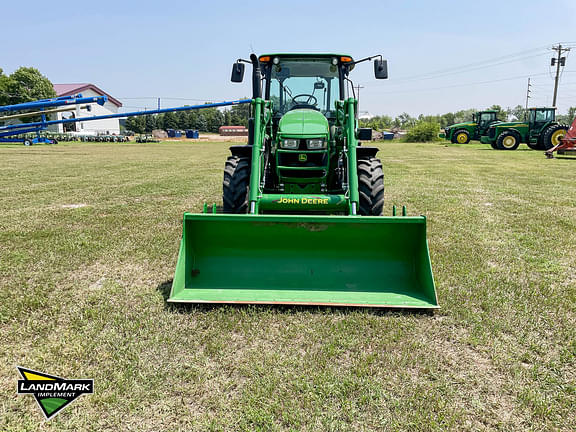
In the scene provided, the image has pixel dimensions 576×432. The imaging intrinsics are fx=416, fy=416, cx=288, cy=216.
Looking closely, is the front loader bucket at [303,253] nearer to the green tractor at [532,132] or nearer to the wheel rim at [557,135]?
the green tractor at [532,132]

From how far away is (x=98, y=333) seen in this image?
3.02 meters

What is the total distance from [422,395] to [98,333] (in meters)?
2.24

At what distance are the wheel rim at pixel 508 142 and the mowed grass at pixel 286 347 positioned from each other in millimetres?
23959

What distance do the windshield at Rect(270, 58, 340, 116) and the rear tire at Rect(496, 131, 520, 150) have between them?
24.1m

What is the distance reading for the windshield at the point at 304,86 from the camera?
6168mm

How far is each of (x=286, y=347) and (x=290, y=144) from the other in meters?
3.02

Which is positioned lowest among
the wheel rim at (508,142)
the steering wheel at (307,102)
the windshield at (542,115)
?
the wheel rim at (508,142)

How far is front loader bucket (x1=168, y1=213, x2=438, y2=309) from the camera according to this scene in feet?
12.1

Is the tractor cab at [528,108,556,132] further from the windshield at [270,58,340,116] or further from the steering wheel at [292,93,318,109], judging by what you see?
the steering wheel at [292,93,318,109]

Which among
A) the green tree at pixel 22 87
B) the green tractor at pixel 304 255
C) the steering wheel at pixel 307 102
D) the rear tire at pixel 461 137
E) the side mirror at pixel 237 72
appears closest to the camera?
the green tractor at pixel 304 255

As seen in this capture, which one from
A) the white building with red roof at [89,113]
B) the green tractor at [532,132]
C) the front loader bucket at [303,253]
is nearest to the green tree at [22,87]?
the white building with red roof at [89,113]

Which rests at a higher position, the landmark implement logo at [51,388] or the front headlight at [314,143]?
the front headlight at [314,143]

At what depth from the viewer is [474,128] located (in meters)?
31.6

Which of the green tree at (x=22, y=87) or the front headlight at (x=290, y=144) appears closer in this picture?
the front headlight at (x=290, y=144)
